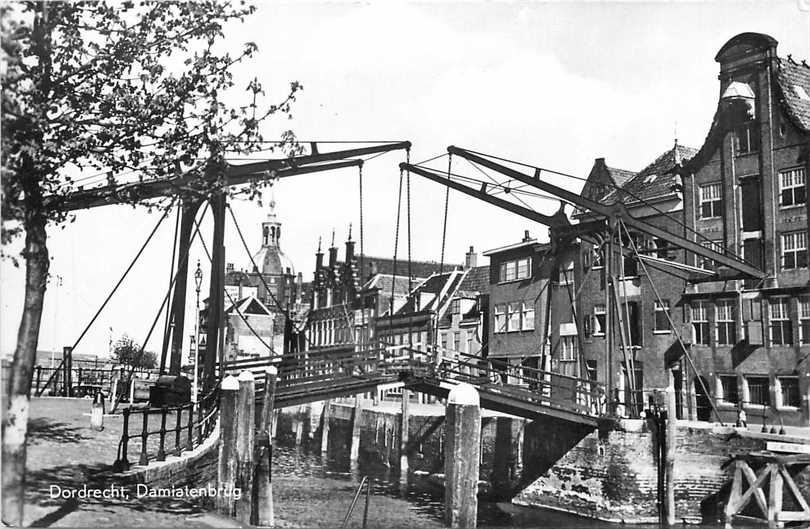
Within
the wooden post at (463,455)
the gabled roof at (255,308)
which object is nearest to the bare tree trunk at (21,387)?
the wooden post at (463,455)

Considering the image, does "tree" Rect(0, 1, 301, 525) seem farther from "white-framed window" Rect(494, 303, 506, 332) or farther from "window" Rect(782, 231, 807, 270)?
"white-framed window" Rect(494, 303, 506, 332)

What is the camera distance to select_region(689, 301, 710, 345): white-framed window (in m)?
21.9

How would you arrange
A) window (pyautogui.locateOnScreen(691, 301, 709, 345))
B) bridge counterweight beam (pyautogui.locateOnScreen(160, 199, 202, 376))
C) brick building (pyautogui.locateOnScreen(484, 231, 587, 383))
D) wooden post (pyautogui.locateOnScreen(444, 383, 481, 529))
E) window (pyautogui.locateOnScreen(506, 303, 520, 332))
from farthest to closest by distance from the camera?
1. window (pyautogui.locateOnScreen(506, 303, 520, 332))
2. brick building (pyautogui.locateOnScreen(484, 231, 587, 383))
3. window (pyautogui.locateOnScreen(691, 301, 709, 345))
4. bridge counterweight beam (pyautogui.locateOnScreen(160, 199, 202, 376))
5. wooden post (pyautogui.locateOnScreen(444, 383, 481, 529))

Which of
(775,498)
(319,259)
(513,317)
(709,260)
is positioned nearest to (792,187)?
(709,260)

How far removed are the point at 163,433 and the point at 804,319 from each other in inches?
601

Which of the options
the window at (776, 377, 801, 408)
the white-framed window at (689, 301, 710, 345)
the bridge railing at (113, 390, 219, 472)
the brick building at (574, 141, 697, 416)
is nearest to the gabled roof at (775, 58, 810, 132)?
the brick building at (574, 141, 697, 416)

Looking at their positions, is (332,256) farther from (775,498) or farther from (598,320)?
(775,498)

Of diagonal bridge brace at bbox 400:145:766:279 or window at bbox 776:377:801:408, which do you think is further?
Answer: window at bbox 776:377:801:408

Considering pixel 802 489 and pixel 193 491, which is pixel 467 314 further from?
pixel 193 491

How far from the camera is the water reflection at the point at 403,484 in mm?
16969

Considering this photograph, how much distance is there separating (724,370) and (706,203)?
4.90m

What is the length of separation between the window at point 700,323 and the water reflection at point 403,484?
7.42 meters

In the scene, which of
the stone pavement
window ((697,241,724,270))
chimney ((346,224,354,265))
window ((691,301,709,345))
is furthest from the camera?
chimney ((346,224,354,265))

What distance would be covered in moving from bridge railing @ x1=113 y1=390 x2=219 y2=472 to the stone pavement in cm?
44
